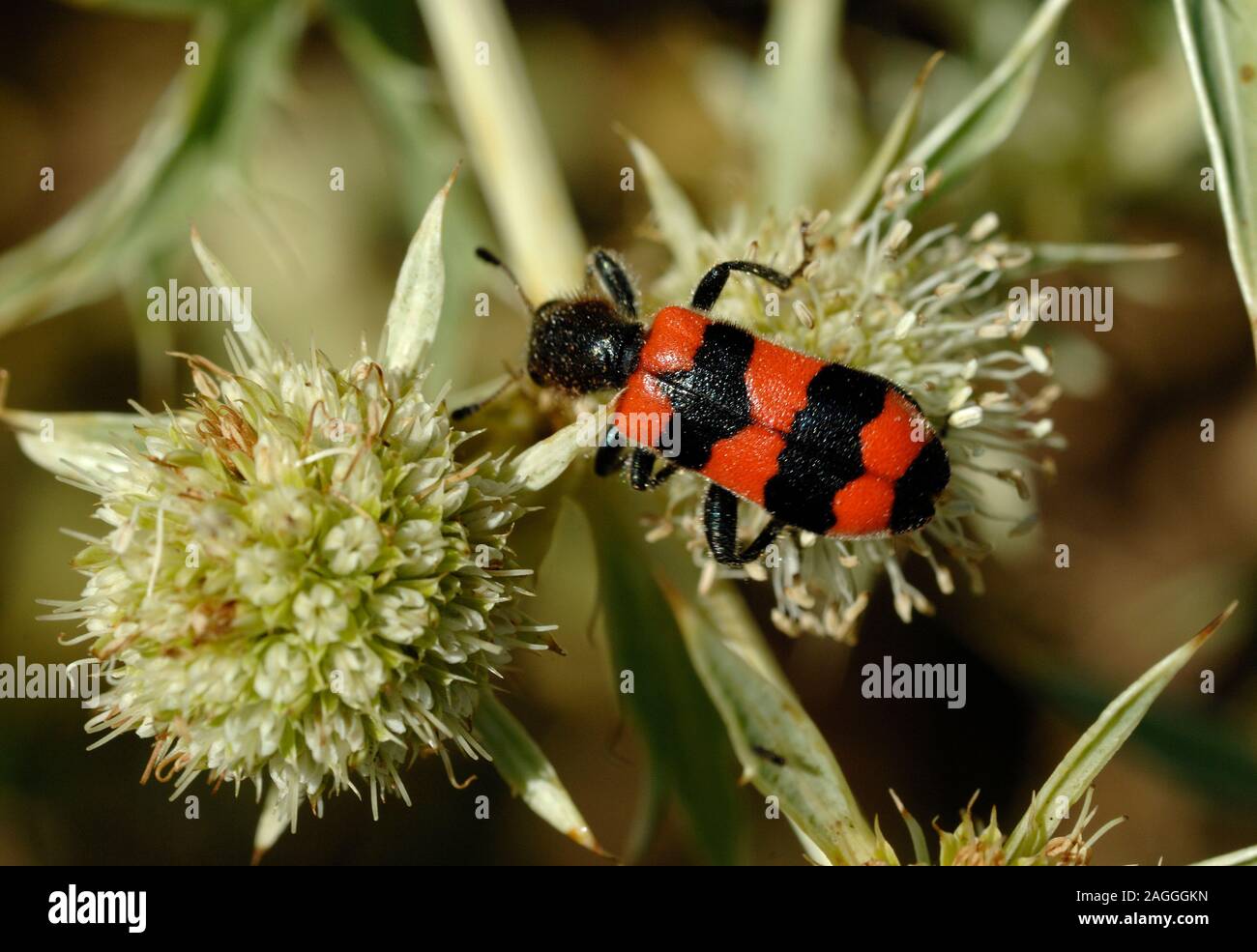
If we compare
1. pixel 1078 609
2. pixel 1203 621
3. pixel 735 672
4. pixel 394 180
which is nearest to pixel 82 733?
pixel 394 180

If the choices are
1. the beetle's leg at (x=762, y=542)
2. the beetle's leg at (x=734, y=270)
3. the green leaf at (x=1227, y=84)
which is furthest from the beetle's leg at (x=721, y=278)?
the green leaf at (x=1227, y=84)

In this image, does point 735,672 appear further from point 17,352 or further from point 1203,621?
point 17,352

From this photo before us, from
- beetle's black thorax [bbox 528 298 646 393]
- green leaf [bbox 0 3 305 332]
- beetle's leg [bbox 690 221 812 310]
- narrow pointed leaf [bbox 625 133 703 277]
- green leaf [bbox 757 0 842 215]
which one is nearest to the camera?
beetle's leg [bbox 690 221 812 310]

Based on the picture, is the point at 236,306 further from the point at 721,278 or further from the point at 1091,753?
the point at 1091,753

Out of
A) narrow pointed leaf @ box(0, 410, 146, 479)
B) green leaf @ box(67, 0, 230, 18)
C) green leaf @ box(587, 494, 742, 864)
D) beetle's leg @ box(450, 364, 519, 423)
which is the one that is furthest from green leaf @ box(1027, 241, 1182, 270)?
green leaf @ box(67, 0, 230, 18)

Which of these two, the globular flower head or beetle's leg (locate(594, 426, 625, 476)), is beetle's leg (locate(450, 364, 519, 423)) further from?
the globular flower head

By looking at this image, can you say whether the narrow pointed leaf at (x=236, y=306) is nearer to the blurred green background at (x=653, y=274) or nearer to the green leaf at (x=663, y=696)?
the green leaf at (x=663, y=696)
